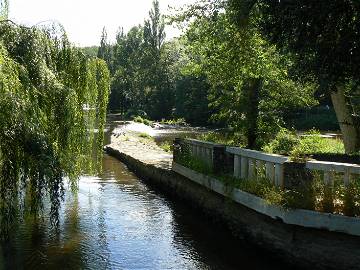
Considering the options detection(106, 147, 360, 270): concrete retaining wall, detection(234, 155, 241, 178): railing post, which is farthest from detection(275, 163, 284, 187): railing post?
detection(234, 155, 241, 178): railing post

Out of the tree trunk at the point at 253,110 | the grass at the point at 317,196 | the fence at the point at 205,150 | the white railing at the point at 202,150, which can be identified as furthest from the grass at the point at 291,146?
the grass at the point at 317,196

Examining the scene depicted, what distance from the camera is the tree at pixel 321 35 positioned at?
31.5ft

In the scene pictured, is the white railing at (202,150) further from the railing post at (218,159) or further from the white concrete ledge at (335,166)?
the white concrete ledge at (335,166)

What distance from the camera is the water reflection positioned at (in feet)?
29.3

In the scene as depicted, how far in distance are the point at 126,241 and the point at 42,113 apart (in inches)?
159

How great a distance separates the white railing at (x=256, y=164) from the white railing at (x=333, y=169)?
659 millimetres

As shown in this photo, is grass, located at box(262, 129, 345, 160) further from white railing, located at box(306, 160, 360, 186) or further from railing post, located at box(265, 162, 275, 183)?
white railing, located at box(306, 160, 360, 186)

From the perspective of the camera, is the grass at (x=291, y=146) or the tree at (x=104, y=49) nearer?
the grass at (x=291, y=146)

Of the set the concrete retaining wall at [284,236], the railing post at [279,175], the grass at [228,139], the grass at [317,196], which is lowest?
the concrete retaining wall at [284,236]

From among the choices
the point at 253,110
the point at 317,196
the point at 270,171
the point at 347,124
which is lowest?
the point at 317,196

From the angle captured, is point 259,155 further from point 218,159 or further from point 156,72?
point 156,72

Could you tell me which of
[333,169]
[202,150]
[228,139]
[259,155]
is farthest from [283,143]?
[333,169]

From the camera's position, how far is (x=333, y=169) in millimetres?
8227

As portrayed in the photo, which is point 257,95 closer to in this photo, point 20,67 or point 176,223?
point 176,223
